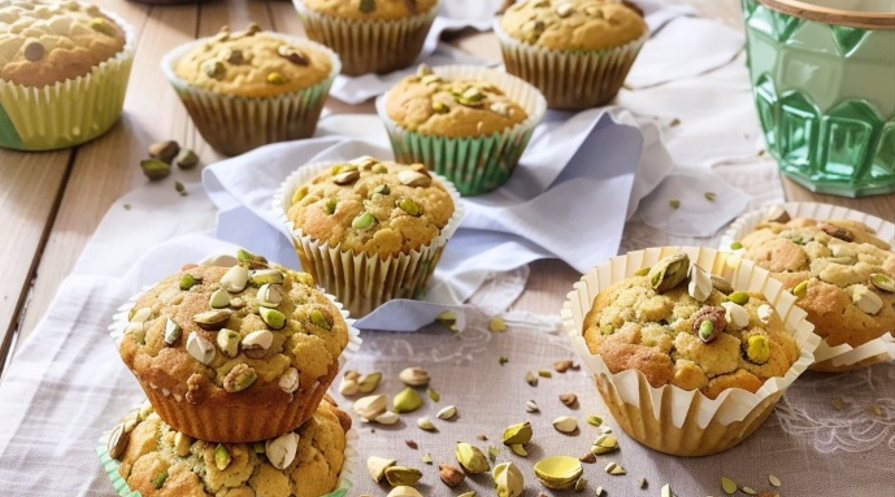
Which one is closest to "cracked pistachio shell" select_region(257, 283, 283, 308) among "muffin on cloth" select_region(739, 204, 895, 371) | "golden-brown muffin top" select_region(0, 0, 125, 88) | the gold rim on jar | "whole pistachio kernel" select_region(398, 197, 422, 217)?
"whole pistachio kernel" select_region(398, 197, 422, 217)

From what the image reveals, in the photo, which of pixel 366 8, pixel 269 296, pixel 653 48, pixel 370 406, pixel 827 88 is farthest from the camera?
pixel 653 48

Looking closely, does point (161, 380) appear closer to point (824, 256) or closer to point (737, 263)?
point (737, 263)

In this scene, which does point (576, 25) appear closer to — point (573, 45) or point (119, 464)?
point (573, 45)

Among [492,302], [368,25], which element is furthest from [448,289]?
[368,25]

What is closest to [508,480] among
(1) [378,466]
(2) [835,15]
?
(1) [378,466]

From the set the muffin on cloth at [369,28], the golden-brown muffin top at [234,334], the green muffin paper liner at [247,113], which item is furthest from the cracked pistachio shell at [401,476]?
the muffin on cloth at [369,28]

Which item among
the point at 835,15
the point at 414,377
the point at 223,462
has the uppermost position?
the point at 835,15
